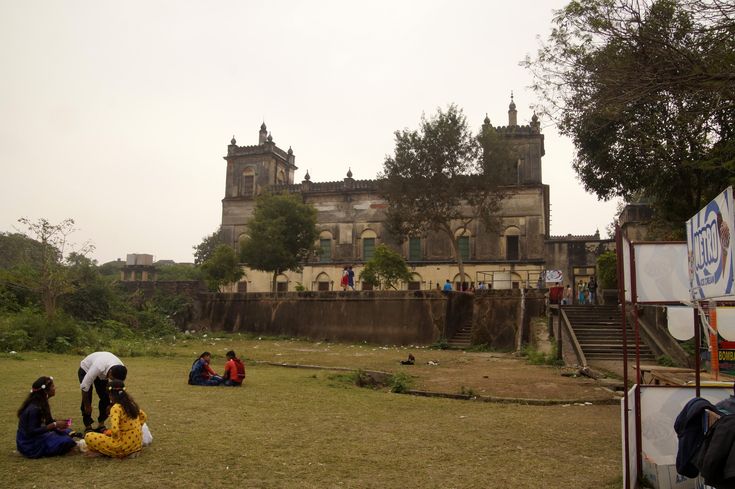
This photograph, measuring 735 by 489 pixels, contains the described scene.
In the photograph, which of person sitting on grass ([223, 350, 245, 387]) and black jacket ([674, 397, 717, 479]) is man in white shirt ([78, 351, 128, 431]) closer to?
person sitting on grass ([223, 350, 245, 387])

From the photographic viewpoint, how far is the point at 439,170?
27.2 meters

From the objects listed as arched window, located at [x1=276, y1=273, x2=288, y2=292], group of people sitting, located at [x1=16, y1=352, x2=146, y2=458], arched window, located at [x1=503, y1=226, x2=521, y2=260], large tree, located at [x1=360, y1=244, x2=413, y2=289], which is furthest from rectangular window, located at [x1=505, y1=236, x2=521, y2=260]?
group of people sitting, located at [x1=16, y1=352, x2=146, y2=458]

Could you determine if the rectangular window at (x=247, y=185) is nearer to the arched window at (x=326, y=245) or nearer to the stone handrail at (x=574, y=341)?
the arched window at (x=326, y=245)

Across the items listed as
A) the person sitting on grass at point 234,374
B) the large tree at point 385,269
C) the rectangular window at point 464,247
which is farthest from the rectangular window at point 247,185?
the person sitting on grass at point 234,374

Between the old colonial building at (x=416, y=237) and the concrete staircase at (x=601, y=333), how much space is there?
402 inches

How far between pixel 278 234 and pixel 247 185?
39.6ft

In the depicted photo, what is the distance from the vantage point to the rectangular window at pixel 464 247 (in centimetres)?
3537

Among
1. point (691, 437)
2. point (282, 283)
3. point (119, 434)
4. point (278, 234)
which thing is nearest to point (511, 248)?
point (278, 234)

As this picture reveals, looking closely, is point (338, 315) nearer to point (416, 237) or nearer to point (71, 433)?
point (416, 237)

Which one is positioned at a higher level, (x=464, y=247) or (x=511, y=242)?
(x=511, y=242)

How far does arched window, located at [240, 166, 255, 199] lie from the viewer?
133 feet

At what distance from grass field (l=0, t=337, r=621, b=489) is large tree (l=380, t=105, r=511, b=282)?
53.0ft

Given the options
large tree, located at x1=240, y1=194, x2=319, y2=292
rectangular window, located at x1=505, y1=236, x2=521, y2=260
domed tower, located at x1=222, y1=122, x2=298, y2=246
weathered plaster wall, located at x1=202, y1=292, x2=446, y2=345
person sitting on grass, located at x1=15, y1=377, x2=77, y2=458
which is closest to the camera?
person sitting on grass, located at x1=15, y1=377, x2=77, y2=458

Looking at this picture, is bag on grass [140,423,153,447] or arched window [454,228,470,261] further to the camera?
arched window [454,228,470,261]
